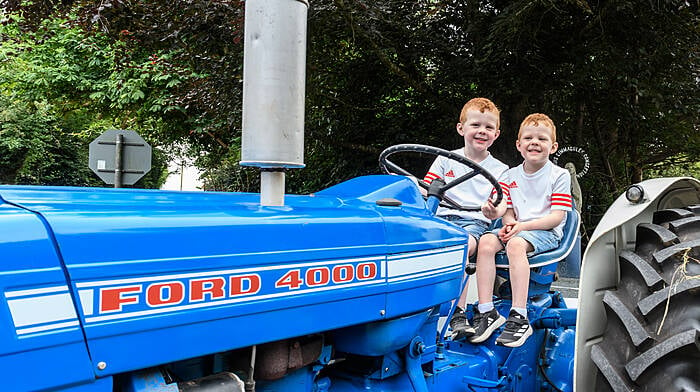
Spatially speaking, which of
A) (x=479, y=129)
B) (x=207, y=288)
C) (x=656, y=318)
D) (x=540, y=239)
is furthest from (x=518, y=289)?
(x=207, y=288)

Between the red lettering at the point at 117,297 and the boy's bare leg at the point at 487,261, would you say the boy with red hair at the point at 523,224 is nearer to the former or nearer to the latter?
the boy's bare leg at the point at 487,261

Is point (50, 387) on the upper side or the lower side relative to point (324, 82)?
lower

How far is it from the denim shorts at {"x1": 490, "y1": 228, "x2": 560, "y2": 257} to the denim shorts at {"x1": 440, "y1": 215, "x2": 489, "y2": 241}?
0.19ft

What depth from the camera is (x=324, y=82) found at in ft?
29.2

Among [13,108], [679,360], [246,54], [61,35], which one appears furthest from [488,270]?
[13,108]

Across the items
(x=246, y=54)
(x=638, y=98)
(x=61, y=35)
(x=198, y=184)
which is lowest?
(x=198, y=184)

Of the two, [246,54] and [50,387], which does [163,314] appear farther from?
[246,54]

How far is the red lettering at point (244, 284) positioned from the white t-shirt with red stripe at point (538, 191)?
6.17ft

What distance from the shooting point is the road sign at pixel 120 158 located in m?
6.62

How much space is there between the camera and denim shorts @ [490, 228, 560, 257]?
111 inches

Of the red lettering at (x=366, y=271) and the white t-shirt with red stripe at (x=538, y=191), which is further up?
the white t-shirt with red stripe at (x=538, y=191)

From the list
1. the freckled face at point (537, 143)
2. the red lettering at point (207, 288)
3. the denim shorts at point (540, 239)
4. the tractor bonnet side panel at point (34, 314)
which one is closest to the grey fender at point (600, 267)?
the denim shorts at point (540, 239)

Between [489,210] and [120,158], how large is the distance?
490cm

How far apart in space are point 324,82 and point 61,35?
22.1 feet
